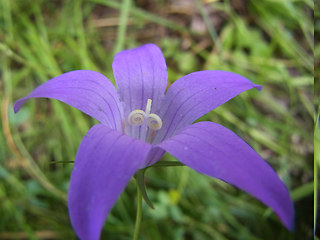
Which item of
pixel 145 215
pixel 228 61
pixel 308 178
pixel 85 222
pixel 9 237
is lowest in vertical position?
pixel 9 237

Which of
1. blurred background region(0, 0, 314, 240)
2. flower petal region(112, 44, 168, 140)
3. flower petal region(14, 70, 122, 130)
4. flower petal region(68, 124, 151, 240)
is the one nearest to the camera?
flower petal region(68, 124, 151, 240)

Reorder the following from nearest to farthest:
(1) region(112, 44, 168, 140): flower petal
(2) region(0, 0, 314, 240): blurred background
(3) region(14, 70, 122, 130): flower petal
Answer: (3) region(14, 70, 122, 130): flower petal < (1) region(112, 44, 168, 140): flower petal < (2) region(0, 0, 314, 240): blurred background

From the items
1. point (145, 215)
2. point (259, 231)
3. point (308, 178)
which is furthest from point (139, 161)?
point (308, 178)

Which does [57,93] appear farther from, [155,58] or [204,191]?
[204,191]

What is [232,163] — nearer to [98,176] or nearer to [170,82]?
[98,176]

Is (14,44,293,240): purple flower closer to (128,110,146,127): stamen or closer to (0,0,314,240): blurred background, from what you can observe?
(128,110,146,127): stamen

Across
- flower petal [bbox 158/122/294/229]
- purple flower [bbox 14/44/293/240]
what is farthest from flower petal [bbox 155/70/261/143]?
flower petal [bbox 158/122/294/229]

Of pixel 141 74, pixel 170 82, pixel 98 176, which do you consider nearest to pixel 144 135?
pixel 141 74
